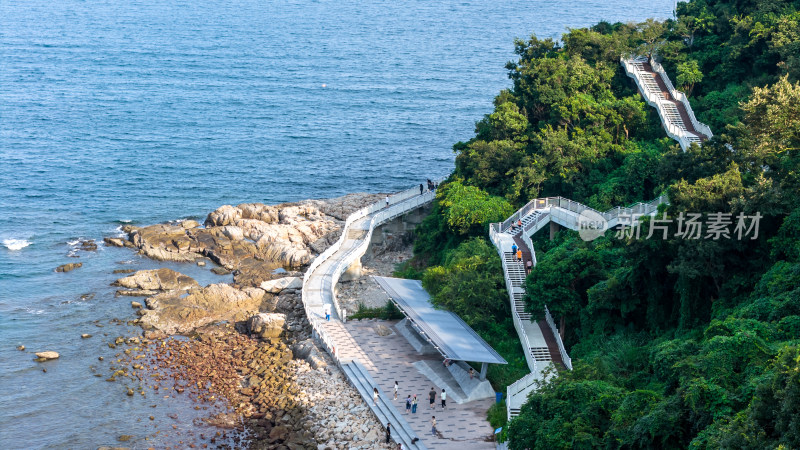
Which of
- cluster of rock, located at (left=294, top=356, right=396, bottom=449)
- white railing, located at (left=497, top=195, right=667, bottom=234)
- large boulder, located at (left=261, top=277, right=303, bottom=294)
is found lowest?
cluster of rock, located at (left=294, top=356, right=396, bottom=449)

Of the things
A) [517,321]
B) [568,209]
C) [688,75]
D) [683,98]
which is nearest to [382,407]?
[517,321]

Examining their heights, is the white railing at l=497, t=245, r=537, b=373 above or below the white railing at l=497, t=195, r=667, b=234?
below

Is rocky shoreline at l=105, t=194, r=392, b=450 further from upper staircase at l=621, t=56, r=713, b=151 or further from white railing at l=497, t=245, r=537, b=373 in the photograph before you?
upper staircase at l=621, t=56, r=713, b=151

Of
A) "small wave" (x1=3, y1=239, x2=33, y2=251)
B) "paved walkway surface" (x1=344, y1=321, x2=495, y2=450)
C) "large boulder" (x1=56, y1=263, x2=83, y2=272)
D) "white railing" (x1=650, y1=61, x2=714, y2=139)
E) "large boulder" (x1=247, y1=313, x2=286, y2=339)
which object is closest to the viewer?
"paved walkway surface" (x1=344, y1=321, x2=495, y2=450)

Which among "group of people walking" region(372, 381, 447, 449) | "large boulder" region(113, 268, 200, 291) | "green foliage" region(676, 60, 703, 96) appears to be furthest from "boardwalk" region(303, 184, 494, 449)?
"green foliage" region(676, 60, 703, 96)

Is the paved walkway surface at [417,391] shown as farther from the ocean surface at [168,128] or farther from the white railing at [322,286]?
the ocean surface at [168,128]

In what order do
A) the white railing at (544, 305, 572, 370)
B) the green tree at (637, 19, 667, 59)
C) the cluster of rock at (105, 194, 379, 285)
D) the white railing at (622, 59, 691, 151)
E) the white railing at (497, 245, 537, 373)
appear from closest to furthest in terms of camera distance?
the white railing at (544, 305, 572, 370) < the white railing at (497, 245, 537, 373) < the white railing at (622, 59, 691, 151) < the cluster of rock at (105, 194, 379, 285) < the green tree at (637, 19, 667, 59)

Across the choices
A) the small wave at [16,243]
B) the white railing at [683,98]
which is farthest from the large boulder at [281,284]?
the white railing at [683,98]
